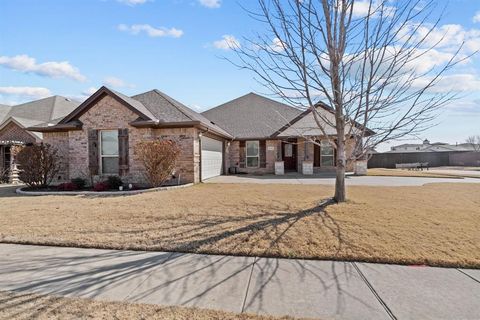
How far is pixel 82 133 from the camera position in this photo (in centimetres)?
1312

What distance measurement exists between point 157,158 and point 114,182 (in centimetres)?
268

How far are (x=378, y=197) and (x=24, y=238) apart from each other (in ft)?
31.2

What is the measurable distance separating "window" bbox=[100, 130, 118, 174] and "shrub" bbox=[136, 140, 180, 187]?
225 cm

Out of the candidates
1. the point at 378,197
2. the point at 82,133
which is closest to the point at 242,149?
the point at 82,133

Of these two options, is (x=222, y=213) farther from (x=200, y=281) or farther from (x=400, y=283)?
(x=400, y=283)

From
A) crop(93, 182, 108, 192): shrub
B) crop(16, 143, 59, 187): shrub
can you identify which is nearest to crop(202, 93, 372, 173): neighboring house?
crop(93, 182, 108, 192): shrub

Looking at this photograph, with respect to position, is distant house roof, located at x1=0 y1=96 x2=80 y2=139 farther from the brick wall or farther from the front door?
the front door

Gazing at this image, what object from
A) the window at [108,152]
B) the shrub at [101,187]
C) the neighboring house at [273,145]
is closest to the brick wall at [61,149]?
the window at [108,152]

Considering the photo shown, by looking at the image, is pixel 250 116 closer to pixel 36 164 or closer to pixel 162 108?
pixel 162 108

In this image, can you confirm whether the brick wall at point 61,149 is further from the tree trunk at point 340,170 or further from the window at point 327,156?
the window at point 327,156

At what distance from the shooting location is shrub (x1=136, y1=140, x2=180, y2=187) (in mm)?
11164

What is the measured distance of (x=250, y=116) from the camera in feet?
75.1

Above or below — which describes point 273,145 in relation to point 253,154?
above

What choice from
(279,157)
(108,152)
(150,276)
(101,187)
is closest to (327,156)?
(279,157)
